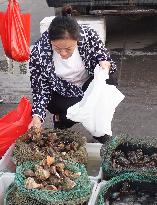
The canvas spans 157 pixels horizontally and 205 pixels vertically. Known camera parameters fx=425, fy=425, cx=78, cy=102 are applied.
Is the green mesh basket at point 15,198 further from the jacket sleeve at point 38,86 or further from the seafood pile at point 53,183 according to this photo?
the jacket sleeve at point 38,86

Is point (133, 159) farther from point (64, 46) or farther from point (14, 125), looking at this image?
point (14, 125)

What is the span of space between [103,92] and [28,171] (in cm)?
77

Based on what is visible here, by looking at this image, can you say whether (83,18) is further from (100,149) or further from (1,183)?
(1,183)

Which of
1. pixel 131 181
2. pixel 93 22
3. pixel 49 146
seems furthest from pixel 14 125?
pixel 93 22

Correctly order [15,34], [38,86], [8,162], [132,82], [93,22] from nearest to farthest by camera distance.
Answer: [8,162] < [38,86] < [15,34] < [132,82] < [93,22]

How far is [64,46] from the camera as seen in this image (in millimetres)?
2838

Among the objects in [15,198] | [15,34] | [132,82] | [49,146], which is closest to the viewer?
[15,198]

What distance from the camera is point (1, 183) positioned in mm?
2764

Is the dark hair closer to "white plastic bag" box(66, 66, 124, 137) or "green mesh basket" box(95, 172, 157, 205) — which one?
"white plastic bag" box(66, 66, 124, 137)

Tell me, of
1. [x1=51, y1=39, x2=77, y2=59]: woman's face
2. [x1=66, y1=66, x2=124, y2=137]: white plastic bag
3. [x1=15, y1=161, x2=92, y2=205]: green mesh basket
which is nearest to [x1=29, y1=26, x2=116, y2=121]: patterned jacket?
[x1=51, y1=39, x2=77, y2=59]: woman's face

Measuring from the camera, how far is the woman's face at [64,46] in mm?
2811

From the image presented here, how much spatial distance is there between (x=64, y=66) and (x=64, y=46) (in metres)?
0.33

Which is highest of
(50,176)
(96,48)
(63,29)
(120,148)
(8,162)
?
(63,29)

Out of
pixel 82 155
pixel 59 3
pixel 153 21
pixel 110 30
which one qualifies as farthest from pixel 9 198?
pixel 153 21
